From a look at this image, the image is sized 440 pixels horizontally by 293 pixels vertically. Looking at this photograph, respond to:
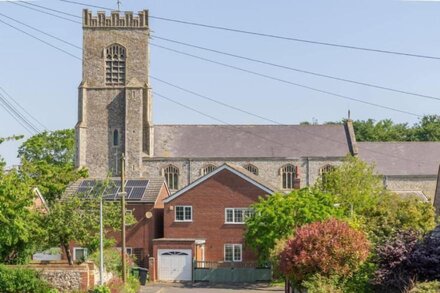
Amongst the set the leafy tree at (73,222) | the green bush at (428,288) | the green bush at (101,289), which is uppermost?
the leafy tree at (73,222)

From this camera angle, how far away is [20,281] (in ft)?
111

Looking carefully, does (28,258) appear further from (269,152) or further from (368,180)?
(269,152)

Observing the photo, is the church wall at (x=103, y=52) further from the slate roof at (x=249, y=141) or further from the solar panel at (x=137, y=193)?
the solar panel at (x=137, y=193)

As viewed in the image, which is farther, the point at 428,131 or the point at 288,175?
the point at 428,131

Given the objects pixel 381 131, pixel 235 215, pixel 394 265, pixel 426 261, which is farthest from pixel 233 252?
pixel 381 131

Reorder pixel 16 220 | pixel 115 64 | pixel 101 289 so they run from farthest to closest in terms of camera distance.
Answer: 1. pixel 115 64
2. pixel 101 289
3. pixel 16 220

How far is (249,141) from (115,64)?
47.0 ft

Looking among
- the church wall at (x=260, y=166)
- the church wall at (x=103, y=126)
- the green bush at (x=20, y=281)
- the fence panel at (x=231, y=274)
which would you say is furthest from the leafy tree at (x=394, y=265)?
the church wall at (x=103, y=126)

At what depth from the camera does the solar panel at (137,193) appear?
53675 mm

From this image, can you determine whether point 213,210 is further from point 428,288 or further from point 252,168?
point 428,288

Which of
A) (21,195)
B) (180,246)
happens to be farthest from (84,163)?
(21,195)

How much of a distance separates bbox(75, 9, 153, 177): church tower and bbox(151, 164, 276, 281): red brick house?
22.4 metres

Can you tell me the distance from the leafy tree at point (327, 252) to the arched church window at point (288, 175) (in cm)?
5042

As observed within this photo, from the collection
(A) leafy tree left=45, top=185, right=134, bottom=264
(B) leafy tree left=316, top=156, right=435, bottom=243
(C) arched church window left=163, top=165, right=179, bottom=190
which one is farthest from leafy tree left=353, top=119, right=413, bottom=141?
(A) leafy tree left=45, top=185, right=134, bottom=264
